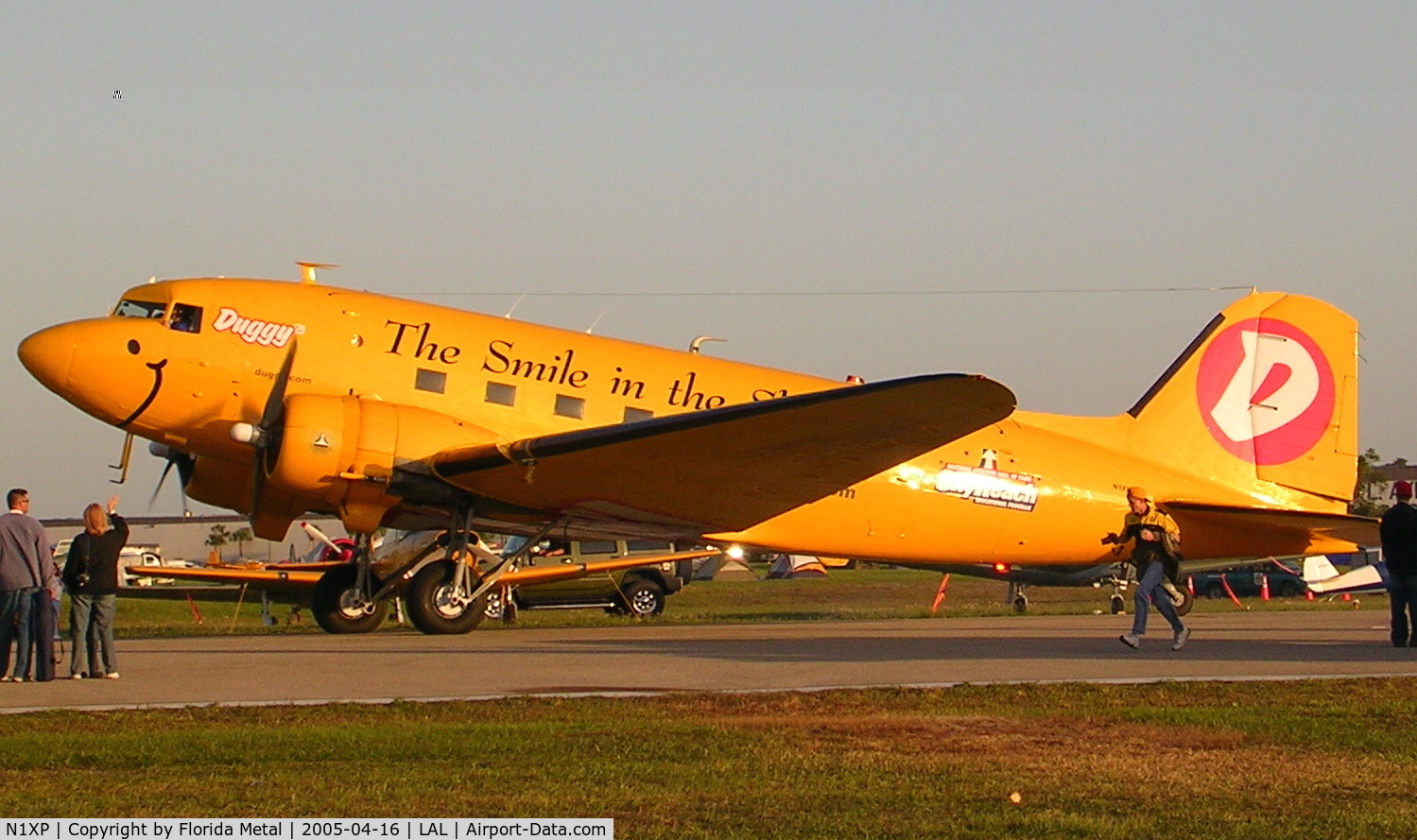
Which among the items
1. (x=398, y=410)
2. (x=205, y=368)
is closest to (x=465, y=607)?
(x=398, y=410)

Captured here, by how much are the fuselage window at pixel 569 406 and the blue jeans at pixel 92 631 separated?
6194mm

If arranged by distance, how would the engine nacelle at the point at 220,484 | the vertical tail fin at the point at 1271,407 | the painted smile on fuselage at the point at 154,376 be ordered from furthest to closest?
the vertical tail fin at the point at 1271,407 < the engine nacelle at the point at 220,484 < the painted smile on fuselage at the point at 154,376

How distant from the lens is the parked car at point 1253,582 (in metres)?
42.5

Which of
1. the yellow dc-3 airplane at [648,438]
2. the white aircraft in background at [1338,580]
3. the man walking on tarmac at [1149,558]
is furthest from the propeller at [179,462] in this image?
the white aircraft in background at [1338,580]

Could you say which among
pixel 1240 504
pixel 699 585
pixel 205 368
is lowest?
pixel 699 585

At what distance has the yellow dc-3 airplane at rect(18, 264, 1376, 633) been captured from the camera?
1614 cm

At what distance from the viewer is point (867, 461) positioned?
54.8 ft

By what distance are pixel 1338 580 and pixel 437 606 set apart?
2634 centimetres

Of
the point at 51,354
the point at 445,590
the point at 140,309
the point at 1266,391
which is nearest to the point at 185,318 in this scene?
the point at 140,309

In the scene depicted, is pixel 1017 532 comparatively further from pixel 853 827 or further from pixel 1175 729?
pixel 853 827

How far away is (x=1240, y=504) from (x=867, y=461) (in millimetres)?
5787

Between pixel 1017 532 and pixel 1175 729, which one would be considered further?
pixel 1017 532

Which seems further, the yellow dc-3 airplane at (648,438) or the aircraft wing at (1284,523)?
the aircraft wing at (1284,523)

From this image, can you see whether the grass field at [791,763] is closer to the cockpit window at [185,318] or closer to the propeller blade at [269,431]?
the propeller blade at [269,431]
